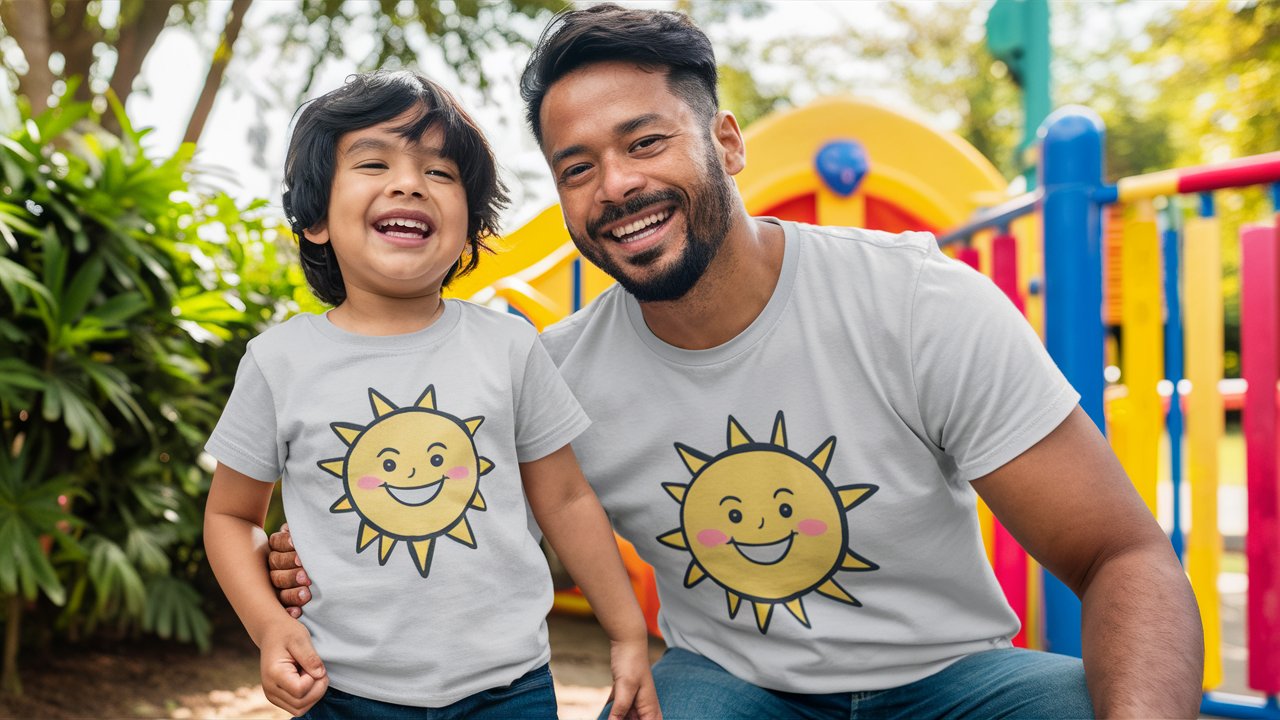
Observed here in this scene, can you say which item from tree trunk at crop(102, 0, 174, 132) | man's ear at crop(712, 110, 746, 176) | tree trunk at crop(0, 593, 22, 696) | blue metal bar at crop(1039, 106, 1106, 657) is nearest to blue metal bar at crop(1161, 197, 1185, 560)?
blue metal bar at crop(1039, 106, 1106, 657)

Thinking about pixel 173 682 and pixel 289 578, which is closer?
pixel 289 578

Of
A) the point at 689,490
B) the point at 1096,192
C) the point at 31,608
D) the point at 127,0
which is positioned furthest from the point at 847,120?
the point at 127,0

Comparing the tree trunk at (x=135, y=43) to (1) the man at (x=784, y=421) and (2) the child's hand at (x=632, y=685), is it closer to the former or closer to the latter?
(1) the man at (x=784, y=421)

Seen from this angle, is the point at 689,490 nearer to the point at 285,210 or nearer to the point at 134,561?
the point at 285,210

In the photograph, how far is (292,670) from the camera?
1.51 metres

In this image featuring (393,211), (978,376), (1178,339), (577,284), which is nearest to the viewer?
(393,211)

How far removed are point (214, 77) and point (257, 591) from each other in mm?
6181

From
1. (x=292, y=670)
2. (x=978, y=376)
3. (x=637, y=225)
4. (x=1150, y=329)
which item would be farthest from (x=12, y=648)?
(x=1150, y=329)

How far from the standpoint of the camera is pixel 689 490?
1.91 metres

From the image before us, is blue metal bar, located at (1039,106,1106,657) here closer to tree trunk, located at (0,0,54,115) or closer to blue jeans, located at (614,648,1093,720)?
blue jeans, located at (614,648,1093,720)

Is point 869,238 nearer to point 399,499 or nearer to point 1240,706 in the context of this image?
point 399,499

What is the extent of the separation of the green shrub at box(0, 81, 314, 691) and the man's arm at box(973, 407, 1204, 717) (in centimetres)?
262

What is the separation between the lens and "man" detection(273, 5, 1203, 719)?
5.91 feet

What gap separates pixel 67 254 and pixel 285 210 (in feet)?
5.51
